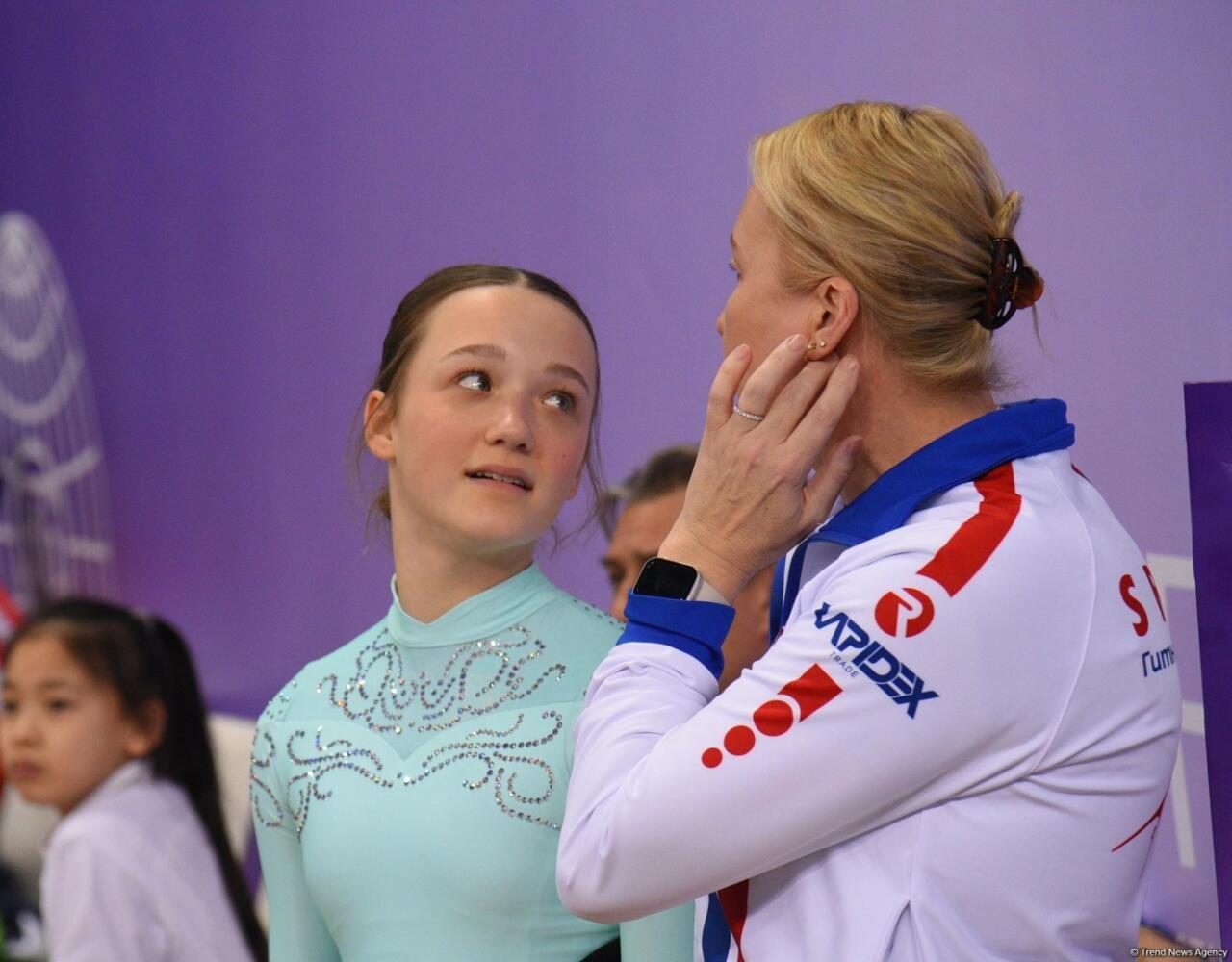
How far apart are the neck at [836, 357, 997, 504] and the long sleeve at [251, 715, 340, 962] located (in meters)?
0.68

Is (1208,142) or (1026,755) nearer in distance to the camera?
(1026,755)

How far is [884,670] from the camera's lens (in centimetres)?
108

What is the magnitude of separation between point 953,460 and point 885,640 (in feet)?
0.57

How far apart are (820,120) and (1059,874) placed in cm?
60

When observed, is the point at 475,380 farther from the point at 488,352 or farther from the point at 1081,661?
the point at 1081,661

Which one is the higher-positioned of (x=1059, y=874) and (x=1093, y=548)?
(x=1093, y=548)

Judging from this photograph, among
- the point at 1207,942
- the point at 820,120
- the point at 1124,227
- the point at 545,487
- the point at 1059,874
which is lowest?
the point at 1207,942

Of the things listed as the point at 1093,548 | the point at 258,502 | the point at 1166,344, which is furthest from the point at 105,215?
the point at 1093,548

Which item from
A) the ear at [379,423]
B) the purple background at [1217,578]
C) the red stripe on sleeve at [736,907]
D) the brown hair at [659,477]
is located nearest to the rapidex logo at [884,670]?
the red stripe on sleeve at [736,907]

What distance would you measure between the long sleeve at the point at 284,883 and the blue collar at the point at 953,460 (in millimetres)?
635

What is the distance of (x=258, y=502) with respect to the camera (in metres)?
3.37

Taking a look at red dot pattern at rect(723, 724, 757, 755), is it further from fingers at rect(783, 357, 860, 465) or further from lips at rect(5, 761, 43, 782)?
lips at rect(5, 761, 43, 782)

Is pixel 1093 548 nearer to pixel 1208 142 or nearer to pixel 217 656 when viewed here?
pixel 1208 142

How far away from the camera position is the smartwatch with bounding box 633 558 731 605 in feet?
3.94
